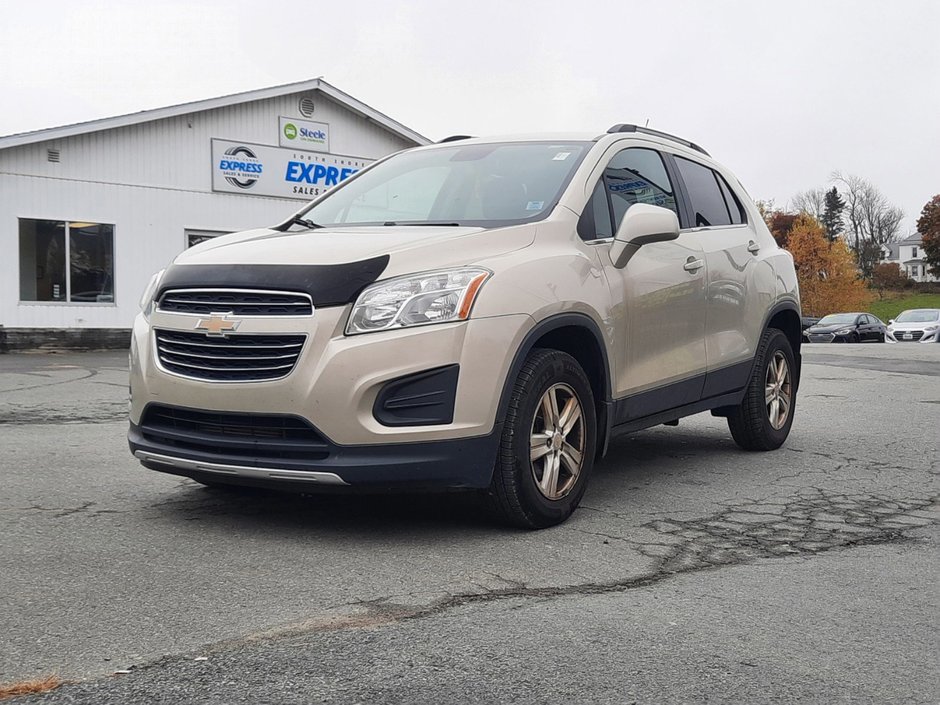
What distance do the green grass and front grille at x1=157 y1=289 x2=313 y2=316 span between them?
88.7m

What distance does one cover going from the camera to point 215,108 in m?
21.7

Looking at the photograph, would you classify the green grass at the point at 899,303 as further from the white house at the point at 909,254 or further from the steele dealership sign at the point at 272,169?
the steele dealership sign at the point at 272,169

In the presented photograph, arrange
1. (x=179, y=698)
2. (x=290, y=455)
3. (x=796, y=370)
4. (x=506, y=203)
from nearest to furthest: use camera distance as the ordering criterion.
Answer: (x=179, y=698)
(x=290, y=455)
(x=506, y=203)
(x=796, y=370)

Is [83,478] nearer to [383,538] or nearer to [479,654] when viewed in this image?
[383,538]

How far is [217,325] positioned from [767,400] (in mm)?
4200

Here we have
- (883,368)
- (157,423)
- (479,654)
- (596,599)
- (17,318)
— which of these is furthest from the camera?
(17,318)

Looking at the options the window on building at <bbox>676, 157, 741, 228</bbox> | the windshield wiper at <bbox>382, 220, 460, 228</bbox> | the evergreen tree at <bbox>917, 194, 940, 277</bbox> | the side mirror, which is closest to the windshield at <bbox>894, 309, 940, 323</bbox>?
the window on building at <bbox>676, 157, 741, 228</bbox>

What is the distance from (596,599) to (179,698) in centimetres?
156

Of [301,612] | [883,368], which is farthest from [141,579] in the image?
[883,368]

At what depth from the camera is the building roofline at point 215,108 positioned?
19062mm

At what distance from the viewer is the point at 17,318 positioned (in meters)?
19.3

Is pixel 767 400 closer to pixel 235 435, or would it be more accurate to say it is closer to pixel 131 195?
pixel 235 435

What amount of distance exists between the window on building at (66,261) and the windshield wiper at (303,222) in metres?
15.2

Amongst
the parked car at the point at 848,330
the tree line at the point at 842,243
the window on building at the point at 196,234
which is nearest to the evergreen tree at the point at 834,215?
the tree line at the point at 842,243
